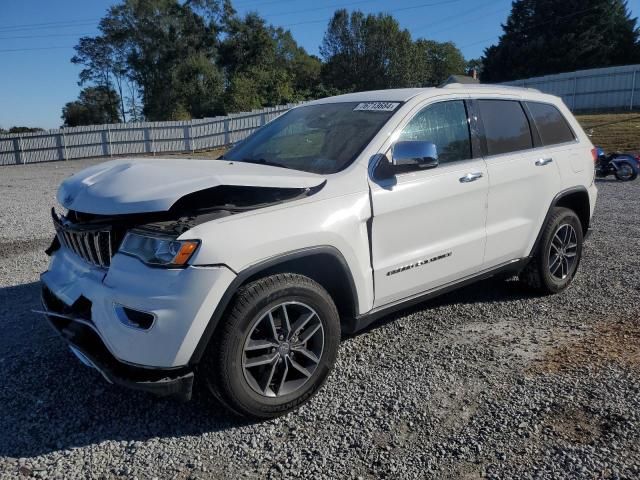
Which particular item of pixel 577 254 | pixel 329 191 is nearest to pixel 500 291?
pixel 577 254

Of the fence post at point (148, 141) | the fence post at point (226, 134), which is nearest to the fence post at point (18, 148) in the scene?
the fence post at point (148, 141)

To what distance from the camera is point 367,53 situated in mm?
65375

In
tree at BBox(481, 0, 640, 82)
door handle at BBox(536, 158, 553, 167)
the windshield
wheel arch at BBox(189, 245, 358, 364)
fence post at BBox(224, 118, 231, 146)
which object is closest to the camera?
wheel arch at BBox(189, 245, 358, 364)

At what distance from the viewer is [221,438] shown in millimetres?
2910

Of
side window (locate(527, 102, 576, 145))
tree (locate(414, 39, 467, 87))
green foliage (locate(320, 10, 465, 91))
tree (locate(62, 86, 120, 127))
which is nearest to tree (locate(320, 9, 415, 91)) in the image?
green foliage (locate(320, 10, 465, 91))

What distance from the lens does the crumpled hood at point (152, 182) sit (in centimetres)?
271

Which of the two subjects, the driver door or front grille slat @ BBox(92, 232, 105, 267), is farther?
the driver door

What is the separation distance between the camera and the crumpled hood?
271 cm

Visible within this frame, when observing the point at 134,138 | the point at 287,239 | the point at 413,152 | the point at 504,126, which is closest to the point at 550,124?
the point at 504,126

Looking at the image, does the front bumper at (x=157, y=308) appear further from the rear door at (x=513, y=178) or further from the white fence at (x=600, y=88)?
the white fence at (x=600, y=88)

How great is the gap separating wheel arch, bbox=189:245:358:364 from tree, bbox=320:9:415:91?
6119 cm

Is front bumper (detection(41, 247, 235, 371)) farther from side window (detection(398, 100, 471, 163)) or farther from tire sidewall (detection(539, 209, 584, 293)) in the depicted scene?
tire sidewall (detection(539, 209, 584, 293))

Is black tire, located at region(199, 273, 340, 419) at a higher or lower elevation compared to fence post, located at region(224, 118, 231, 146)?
lower

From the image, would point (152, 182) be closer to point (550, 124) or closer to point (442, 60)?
point (550, 124)
